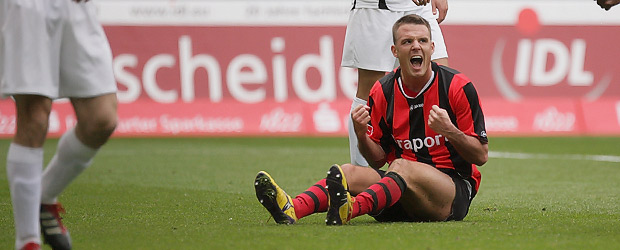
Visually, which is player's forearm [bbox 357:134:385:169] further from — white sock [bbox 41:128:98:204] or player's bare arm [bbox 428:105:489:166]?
white sock [bbox 41:128:98:204]

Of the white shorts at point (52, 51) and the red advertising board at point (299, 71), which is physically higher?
the white shorts at point (52, 51)

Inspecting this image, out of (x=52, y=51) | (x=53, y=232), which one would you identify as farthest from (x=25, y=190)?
(x=52, y=51)

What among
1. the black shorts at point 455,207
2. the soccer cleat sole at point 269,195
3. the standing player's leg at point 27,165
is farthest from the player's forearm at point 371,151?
the standing player's leg at point 27,165

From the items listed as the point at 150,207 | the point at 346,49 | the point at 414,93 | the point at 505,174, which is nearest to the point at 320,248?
the point at 414,93

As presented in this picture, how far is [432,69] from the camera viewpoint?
5527mm

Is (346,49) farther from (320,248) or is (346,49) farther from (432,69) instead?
(320,248)

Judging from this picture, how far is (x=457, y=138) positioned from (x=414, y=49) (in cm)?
59

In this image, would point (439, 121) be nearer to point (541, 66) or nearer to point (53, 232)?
point (53, 232)

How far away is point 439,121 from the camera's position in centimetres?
505

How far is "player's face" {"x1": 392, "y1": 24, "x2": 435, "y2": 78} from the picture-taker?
539 centimetres

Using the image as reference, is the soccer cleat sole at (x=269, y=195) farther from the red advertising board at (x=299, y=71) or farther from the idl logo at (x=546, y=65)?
the idl logo at (x=546, y=65)

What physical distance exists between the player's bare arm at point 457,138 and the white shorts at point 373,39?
1908 mm

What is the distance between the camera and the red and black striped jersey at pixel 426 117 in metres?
5.32

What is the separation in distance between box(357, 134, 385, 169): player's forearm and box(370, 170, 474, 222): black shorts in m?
0.11
